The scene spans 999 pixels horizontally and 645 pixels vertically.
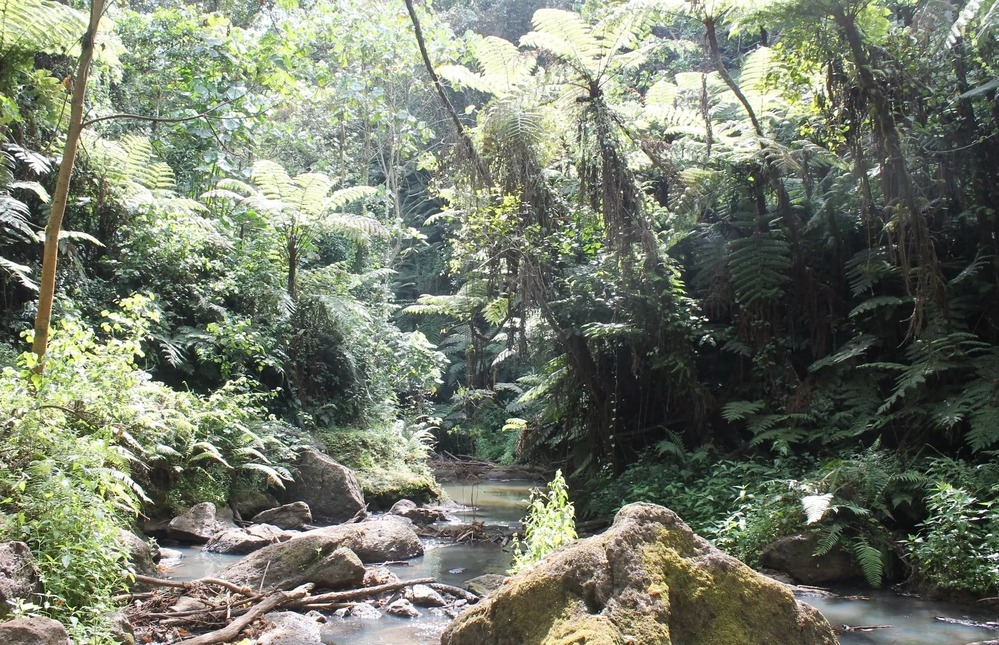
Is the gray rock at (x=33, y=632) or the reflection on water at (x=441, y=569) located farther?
the reflection on water at (x=441, y=569)

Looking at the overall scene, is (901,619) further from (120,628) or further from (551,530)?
(120,628)

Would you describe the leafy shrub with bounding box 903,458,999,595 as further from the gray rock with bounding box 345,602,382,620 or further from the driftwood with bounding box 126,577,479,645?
the gray rock with bounding box 345,602,382,620

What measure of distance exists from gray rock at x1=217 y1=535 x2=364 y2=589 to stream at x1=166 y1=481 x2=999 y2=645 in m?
0.54

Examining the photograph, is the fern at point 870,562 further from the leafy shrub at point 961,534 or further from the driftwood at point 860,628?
the driftwood at point 860,628

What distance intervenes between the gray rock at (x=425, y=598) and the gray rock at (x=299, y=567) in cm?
47

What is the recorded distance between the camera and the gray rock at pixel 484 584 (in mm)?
5938

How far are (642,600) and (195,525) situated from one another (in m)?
6.03

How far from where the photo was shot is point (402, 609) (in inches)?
216

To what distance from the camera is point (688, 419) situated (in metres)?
9.11

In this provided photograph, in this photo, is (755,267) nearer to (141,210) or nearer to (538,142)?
(538,142)

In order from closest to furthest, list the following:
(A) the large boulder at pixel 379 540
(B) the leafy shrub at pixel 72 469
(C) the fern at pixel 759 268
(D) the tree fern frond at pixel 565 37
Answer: (B) the leafy shrub at pixel 72 469 < (A) the large boulder at pixel 379 540 < (D) the tree fern frond at pixel 565 37 < (C) the fern at pixel 759 268

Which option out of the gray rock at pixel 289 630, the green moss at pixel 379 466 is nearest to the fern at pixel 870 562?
the gray rock at pixel 289 630

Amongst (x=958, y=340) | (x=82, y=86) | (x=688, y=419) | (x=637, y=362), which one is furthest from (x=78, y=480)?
(x=958, y=340)

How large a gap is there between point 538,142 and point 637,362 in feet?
9.18
